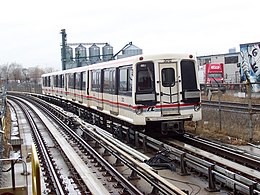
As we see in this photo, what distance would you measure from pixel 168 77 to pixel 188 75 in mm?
721

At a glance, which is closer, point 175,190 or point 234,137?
point 175,190

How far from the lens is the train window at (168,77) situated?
14180mm

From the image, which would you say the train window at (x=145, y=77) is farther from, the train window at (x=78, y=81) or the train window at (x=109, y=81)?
the train window at (x=78, y=81)

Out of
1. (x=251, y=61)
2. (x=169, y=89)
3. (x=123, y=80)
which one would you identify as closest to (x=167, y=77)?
(x=169, y=89)

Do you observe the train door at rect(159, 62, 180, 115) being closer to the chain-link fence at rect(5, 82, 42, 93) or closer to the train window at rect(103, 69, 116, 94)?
the train window at rect(103, 69, 116, 94)

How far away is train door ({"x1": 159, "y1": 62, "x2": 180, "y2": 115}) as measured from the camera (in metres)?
14.1

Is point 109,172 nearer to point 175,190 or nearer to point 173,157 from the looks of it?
point 173,157


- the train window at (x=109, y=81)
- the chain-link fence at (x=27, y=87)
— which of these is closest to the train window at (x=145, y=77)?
the train window at (x=109, y=81)

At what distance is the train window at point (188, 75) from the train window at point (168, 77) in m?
0.35

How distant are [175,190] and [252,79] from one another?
27225 millimetres

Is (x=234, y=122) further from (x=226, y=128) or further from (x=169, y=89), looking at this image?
(x=169, y=89)

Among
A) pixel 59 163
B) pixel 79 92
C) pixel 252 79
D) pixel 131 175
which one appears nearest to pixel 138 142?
pixel 59 163

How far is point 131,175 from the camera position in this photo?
1035cm

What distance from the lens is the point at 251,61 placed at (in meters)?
32.9
